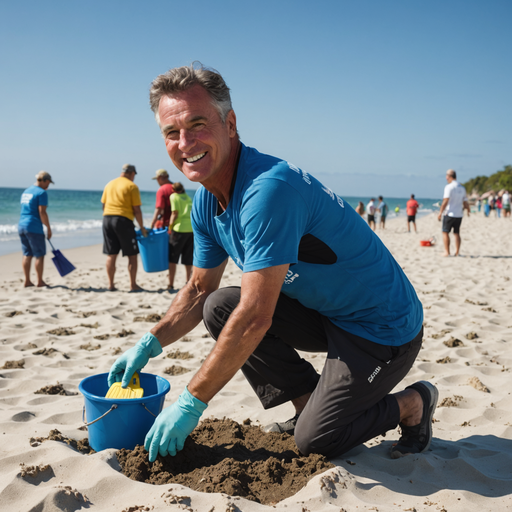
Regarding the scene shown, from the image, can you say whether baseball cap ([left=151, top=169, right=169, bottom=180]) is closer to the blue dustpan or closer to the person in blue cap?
the blue dustpan

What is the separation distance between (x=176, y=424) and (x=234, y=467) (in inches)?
12.5

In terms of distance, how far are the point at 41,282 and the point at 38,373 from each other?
3.87 metres

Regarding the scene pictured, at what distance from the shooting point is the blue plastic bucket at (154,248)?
21.8 ft

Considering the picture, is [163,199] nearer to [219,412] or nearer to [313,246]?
[219,412]

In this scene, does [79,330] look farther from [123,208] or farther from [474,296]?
[474,296]

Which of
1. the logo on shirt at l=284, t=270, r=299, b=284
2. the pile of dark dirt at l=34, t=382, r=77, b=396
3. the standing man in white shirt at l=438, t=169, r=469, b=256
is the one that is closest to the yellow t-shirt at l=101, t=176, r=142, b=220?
the pile of dark dirt at l=34, t=382, r=77, b=396

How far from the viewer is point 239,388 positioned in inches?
120

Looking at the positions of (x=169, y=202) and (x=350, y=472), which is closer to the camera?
(x=350, y=472)

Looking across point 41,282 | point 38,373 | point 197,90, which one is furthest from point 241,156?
point 41,282

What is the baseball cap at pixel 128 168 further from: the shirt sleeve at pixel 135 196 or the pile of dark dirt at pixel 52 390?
the pile of dark dirt at pixel 52 390

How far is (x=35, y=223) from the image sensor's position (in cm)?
670

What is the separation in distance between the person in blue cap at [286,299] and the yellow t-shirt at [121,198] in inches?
171

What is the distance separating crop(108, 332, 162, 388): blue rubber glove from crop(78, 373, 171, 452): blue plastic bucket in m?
0.15

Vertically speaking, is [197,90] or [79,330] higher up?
[197,90]
